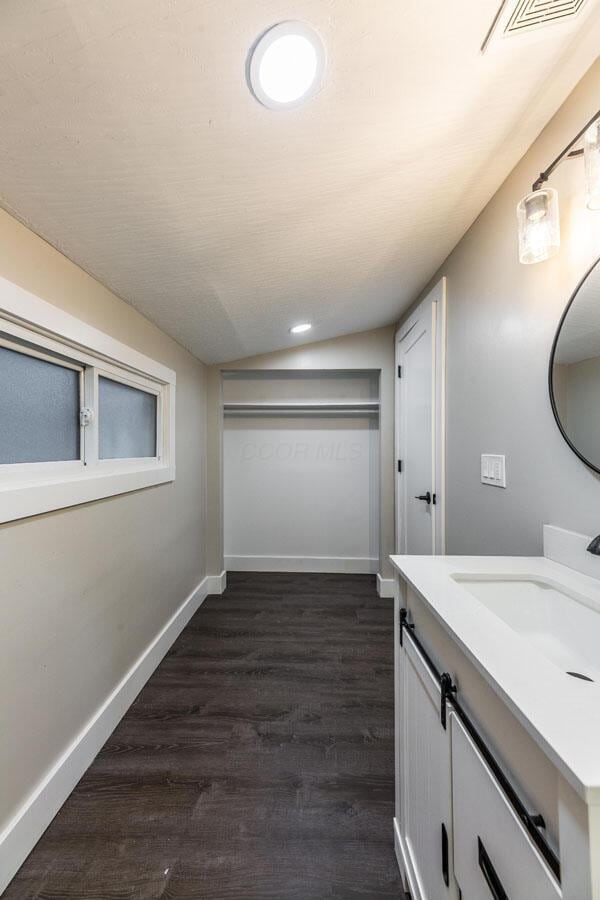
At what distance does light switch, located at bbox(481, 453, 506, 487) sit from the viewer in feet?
4.89

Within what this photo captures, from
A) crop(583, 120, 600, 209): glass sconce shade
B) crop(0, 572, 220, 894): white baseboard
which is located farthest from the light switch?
crop(0, 572, 220, 894): white baseboard

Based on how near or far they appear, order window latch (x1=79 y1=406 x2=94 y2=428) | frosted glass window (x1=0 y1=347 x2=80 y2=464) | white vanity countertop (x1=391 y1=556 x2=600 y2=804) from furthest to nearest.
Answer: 1. window latch (x1=79 y1=406 x2=94 y2=428)
2. frosted glass window (x1=0 y1=347 x2=80 y2=464)
3. white vanity countertop (x1=391 y1=556 x2=600 y2=804)

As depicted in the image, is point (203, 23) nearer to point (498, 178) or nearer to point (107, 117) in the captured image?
point (107, 117)

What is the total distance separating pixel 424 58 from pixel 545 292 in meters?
0.75

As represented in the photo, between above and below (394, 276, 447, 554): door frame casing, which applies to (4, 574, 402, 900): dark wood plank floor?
below

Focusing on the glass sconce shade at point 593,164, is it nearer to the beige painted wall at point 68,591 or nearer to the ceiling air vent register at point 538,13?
the ceiling air vent register at point 538,13

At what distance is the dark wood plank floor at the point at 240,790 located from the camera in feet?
3.73

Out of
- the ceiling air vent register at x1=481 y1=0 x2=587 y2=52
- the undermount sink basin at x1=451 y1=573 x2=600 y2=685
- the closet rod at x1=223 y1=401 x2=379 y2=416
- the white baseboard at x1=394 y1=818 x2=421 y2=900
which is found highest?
the ceiling air vent register at x1=481 y1=0 x2=587 y2=52

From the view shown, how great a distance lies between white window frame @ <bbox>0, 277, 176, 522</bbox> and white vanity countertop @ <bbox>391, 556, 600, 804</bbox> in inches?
47.4

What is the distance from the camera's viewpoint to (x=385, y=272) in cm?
207

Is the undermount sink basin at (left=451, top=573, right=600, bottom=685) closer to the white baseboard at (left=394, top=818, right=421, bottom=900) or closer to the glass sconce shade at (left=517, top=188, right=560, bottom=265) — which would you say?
the white baseboard at (left=394, top=818, right=421, bottom=900)

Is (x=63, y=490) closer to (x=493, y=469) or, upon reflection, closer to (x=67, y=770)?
(x=67, y=770)

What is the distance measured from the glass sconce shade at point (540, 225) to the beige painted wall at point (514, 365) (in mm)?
79

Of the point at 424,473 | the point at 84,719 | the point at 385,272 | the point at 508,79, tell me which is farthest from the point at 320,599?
the point at 508,79
